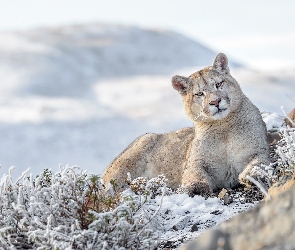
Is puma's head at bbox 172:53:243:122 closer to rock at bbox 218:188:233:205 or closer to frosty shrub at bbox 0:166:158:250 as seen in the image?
rock at bbox 218:188:233:205

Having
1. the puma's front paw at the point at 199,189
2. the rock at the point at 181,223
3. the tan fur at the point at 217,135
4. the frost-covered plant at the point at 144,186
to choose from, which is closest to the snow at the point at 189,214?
the rock at the point at 181,223

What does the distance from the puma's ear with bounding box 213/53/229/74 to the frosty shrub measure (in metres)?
3.60

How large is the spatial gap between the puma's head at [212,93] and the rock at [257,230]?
5321 millimetres

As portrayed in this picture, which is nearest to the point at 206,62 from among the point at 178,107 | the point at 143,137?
the point at 178,107

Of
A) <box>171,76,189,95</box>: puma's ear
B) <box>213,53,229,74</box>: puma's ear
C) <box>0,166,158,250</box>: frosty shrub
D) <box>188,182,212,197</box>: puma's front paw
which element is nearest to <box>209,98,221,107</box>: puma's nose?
<box>213,53,229,74</box>: puma's ear

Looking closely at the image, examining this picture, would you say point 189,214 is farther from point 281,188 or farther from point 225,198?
point 281,188

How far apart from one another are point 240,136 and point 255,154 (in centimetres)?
32

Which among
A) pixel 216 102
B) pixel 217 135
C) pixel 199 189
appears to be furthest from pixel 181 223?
pixel 217 135

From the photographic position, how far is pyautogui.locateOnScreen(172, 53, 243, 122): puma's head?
27.7 ft

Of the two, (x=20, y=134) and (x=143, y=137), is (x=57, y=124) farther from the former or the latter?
(x=143, y=137)

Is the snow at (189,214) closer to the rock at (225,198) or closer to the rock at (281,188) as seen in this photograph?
the rock at (225,198)

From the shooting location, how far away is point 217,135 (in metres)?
8.71

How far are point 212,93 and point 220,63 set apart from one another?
2.23 feet

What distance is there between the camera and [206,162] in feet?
28.3
